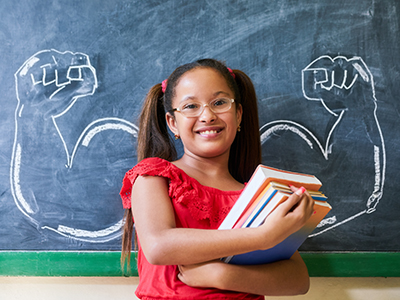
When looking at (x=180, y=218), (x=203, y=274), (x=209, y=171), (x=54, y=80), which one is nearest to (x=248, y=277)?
(x=203, y=274)

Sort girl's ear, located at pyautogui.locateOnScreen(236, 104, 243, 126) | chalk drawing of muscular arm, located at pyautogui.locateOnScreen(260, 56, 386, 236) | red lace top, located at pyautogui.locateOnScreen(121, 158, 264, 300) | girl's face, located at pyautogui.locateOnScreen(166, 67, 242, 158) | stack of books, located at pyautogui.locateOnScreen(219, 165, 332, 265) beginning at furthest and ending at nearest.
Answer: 1. chalk drawing of muscular arm, located at pyautogui.locateOnScreen(260, 56, 386, 236)
2. girl's ear, located at pyautogui.locateOnScreen(236, 104, 243, 126)
3. girl's face, located at pyautogui.locateOnScreen(166, 67, 242, 158)
4. red lace top, located at pyautogui.locateOnScreen(121, 158, 264, 300)
5. stack of books, located at pyautogui.locateOnScreen(219, 165, 332, 265)

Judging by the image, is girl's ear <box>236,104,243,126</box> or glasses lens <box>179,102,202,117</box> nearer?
glasses lens <box>179,102,202,117</box>

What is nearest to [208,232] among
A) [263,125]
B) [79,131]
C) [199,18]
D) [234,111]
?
[234,111]

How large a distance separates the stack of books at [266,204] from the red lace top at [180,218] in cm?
10

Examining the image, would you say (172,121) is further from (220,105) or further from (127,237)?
(127,237)

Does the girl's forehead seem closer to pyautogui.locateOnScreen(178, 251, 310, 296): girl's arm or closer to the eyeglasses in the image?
the eyeglasses

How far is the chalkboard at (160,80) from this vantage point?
111cm

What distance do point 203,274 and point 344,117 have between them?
2.25ft

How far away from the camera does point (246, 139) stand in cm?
110

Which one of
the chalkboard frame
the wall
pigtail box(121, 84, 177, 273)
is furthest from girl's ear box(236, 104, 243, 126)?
the wall

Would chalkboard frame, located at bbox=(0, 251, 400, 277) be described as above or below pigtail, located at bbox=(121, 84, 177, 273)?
below

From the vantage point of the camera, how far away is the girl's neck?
95 cm

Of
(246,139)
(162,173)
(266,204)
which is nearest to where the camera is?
(266,204)

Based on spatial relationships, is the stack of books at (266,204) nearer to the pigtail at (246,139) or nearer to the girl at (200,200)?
the girl at (200,200)
